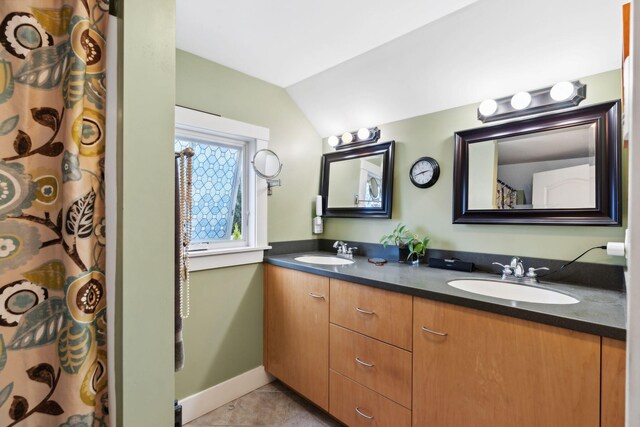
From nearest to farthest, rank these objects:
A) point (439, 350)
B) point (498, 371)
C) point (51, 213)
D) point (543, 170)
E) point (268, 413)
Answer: point (51, 213) < point (498, 371) < point (439, 350) < point (543, 170) < point (268, 413)

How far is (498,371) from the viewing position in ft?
3.81

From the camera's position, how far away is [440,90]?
6.28ft

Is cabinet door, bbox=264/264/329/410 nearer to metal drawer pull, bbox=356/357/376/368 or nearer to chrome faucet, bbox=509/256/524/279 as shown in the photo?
metal drawer pull, bbox=356/357/376/368

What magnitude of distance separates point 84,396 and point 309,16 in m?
1.78

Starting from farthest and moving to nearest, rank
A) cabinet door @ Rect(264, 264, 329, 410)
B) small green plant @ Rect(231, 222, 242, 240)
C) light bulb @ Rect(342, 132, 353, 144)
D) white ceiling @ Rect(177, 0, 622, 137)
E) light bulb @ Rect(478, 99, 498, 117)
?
light bulb @ Rect(342, 132, 353, 144) < small green plant @ Rect(231, 222, 242, 240) < cabinet door @ Rect(264, 264, 329, 410) < light bulb @ Rect(478, 99, 498, 117) < white ceiling @ Rect(177, 0, 622, 137)

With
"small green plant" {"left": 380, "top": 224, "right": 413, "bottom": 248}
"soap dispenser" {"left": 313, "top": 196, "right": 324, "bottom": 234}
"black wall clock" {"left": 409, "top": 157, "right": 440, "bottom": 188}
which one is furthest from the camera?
"soap dispenser" {"left": 313, "top": 196, "right": 324, "bottom": 234}

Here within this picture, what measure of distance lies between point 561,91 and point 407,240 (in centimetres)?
118

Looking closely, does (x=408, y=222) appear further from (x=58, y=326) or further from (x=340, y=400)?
(x=58, y=326)

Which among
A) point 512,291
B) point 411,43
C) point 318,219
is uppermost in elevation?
point 411,43

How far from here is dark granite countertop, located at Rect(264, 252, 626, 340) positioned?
39.4 inches

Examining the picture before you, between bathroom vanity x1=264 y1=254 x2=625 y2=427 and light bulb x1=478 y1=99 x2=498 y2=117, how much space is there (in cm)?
96

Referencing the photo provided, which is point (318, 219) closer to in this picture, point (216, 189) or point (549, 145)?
point (216, 189)

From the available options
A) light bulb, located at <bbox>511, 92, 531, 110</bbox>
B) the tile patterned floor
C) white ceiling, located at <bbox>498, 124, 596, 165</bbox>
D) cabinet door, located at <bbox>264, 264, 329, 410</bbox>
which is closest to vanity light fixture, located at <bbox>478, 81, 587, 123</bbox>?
light bulb, located at <bbox>511, 92, 531, 110</bbox>

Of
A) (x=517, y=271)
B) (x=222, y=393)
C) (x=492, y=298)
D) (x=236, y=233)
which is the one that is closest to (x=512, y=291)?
(x=517, y=271)
